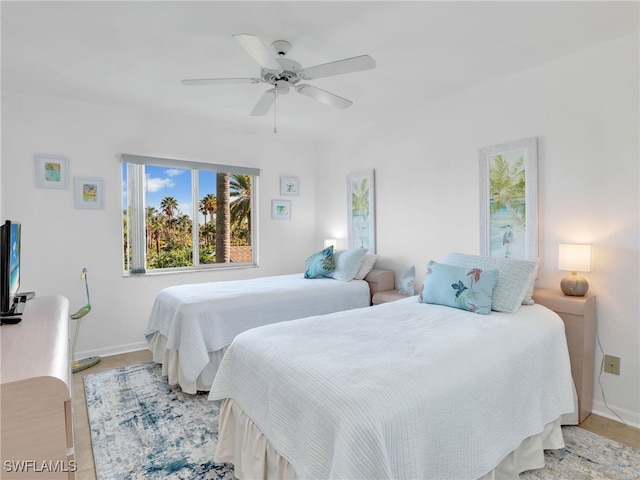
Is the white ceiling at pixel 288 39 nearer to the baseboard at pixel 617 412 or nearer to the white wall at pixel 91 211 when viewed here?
the white wall at pixel 91 211

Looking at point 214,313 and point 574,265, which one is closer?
point 574,265

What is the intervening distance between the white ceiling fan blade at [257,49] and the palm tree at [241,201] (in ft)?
8.32

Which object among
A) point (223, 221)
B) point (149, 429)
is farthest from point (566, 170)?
point (223, 221)

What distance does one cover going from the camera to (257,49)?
1.89 metres

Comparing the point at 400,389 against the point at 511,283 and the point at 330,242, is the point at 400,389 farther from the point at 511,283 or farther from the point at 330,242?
the point at 330,242

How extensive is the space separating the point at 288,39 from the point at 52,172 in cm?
264

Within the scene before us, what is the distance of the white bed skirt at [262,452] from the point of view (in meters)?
1.51

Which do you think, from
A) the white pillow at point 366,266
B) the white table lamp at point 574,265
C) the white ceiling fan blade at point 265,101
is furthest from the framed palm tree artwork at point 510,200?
the white ceiling fan blade at point 265,101

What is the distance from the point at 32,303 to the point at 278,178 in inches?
124

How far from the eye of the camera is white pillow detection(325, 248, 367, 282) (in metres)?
3.75

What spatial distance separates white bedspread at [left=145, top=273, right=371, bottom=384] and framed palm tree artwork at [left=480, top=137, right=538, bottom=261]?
1.36 metres

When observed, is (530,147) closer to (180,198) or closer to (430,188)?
(430,188)

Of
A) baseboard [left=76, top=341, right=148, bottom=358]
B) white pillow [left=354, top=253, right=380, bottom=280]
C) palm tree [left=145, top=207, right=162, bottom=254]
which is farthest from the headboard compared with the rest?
baseboard [left=76, top=341, right=148, bottom=358]

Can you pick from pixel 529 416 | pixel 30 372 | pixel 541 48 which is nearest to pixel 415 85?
pixel 541 48
